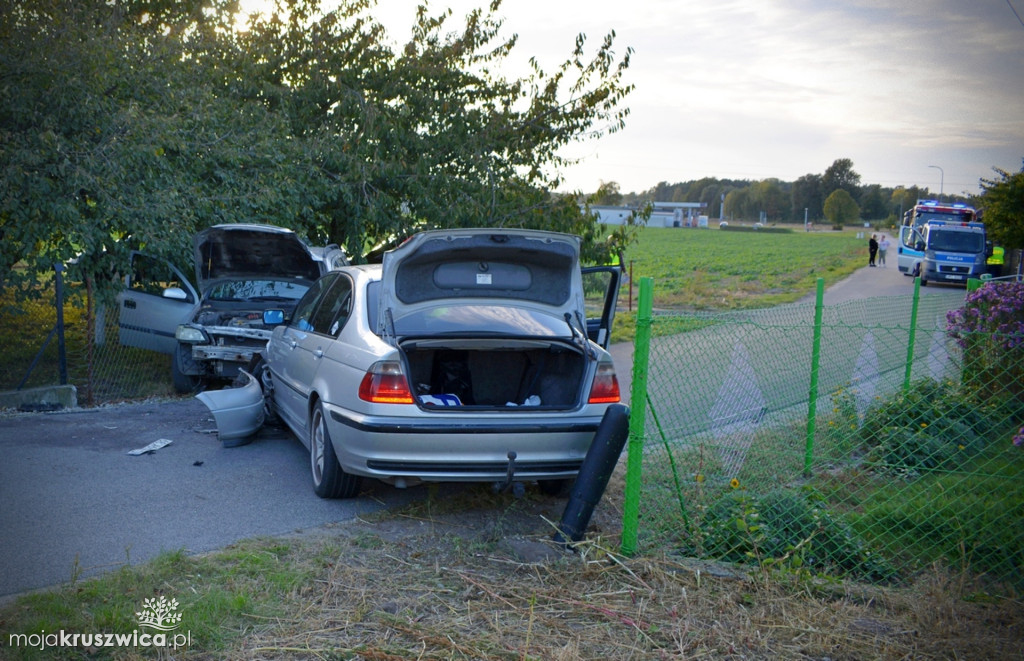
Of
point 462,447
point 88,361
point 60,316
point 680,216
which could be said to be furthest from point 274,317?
point 680,216

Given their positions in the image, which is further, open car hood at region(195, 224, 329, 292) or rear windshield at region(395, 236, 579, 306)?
open car hood at region(195, 224, 329, 292)

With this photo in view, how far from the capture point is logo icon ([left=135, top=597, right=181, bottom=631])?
381 cm

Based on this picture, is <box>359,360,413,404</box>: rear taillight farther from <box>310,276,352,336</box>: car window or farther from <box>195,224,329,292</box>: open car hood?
<box>195,224,329,292</box>: open car hood

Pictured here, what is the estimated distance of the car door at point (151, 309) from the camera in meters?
11.0

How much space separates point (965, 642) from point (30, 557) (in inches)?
183

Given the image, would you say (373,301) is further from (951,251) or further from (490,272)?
(951,251)

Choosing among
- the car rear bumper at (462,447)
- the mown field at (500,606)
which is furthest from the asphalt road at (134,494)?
the car rear bumper at (462,447)

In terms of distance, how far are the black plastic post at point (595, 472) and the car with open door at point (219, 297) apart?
5332 millimetres

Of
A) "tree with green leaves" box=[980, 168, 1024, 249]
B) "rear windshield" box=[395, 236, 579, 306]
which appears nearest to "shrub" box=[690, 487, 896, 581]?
"rear windshield" box=[395, 236, 579, 306]

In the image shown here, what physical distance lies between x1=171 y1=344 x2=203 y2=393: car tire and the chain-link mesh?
0.50 metres

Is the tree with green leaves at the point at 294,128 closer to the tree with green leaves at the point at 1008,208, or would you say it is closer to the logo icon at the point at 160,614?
the logo icon at the point at 160,614

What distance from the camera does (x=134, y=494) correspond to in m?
5.91

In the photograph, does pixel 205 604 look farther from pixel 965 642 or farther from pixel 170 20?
pixel 170 20

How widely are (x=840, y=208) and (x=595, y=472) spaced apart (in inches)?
4421
